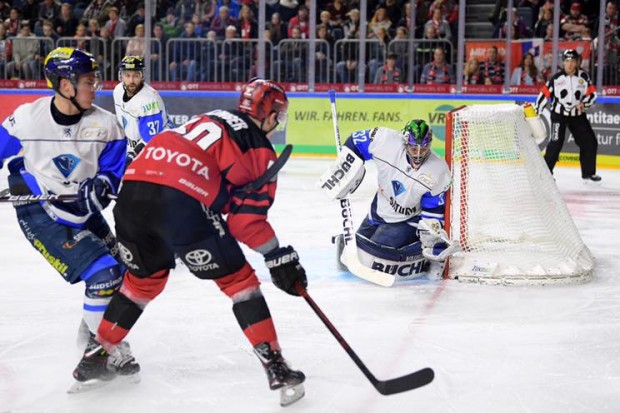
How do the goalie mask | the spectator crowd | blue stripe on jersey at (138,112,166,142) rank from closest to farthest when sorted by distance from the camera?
the goalie mask
blue stripe on jersey at (138,112,166,142)
the spectator crowd

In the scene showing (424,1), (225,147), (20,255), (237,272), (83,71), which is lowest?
(20,255)

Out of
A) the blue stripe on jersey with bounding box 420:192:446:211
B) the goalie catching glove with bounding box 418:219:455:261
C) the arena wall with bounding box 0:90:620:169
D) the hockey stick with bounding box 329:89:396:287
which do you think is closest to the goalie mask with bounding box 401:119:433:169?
the blue stripe on jersey with bounding box 420:192:446:211

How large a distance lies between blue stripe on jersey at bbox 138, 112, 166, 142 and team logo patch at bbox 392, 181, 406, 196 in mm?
1536

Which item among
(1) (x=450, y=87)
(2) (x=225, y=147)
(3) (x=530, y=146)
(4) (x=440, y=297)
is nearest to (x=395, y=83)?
(1) (x=450, y=87)

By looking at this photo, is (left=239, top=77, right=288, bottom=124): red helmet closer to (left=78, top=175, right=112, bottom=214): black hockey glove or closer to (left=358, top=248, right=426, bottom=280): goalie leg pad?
(left=78, top=175, right=112, bottom=214): black hockey glove

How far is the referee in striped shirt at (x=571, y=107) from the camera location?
9.75 metres

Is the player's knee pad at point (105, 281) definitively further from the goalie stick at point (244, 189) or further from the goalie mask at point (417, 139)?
the goalie mask at point (417, 139)

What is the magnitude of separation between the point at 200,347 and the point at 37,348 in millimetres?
683

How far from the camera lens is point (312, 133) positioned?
39.9 feet

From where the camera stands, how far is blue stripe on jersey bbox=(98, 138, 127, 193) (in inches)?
145

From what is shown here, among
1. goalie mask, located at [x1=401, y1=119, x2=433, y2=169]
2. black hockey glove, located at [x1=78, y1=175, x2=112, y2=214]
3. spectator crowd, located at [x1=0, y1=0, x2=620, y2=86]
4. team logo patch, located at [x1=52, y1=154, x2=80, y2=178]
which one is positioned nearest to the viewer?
black hockey glove, located at [x1=78, y1=175, x2=112, y2=214]

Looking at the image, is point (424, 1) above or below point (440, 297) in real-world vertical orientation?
above

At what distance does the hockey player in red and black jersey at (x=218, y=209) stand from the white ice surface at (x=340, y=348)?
1.37 ft

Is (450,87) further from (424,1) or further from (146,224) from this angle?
(146,224)
